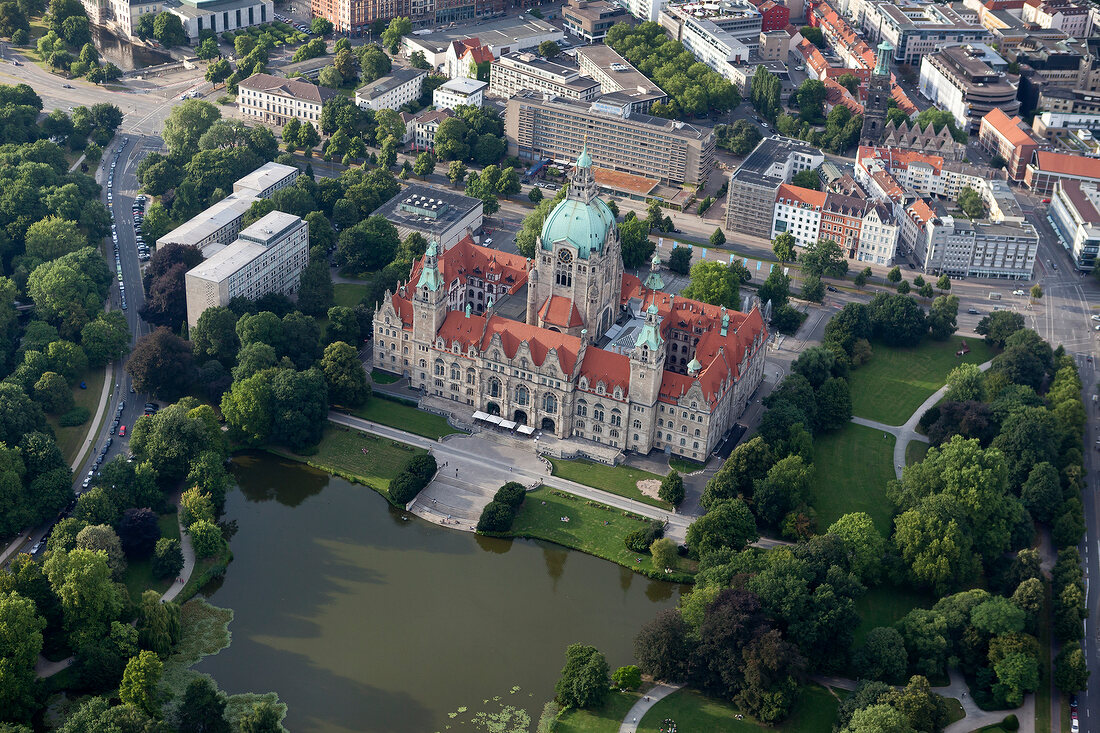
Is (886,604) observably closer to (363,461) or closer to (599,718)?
(599,718)

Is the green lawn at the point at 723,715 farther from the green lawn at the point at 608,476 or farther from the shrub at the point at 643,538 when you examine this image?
the green lawn at the point at 608,476

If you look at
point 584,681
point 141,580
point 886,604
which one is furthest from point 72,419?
point 886,604

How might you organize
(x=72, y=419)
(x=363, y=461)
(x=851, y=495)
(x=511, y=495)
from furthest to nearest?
(x=72, y=419) → (x=363, y=461) → (x=851, y=495) → (x=511, y=495)

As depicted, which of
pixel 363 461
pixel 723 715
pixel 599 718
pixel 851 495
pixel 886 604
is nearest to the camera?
pixel 599 718

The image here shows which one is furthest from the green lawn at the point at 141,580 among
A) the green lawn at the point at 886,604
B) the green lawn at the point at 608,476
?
the green lawn at the point at 886,604

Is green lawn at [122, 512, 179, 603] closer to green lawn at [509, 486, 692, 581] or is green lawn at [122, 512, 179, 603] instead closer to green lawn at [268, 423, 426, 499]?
green lawn at [268, 423, 426, 499]
